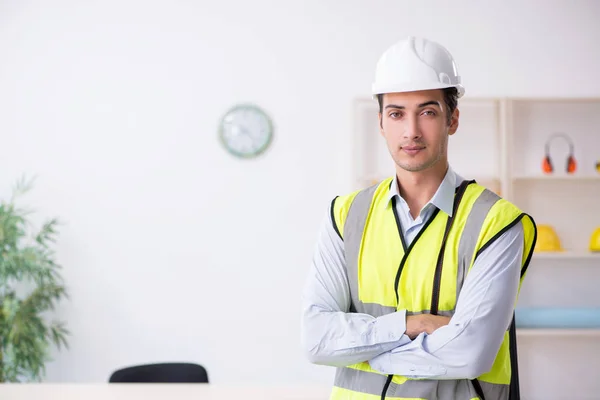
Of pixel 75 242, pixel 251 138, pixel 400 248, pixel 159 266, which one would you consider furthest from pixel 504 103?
pixel 400 248

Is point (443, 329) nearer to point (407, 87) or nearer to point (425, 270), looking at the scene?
point (425, 270)

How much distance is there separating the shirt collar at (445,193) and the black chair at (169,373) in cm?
176

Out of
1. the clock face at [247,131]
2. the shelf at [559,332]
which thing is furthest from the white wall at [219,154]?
the shelf at [559,332]

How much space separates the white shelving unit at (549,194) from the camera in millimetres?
4734

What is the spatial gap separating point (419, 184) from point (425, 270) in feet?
0.69

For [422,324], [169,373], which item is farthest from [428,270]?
[169,373]

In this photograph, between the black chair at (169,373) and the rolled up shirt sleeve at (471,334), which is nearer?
the rolled up shirt sleeve at (471,334)

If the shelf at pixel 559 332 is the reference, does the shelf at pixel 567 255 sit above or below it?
above

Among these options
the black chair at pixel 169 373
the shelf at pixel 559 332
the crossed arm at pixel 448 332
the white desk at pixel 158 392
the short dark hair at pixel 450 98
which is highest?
the short dark hair at pixel 450 98

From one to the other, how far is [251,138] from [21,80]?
1.51m

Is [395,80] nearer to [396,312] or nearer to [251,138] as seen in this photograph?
[396,312]

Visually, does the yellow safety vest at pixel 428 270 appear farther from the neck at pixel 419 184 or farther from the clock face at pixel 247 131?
the clock face at pixel 247 131

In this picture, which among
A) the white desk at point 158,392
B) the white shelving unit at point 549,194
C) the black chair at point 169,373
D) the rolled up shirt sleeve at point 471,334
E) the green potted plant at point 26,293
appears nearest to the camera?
the rolled up shirt sleeve at point 471,334

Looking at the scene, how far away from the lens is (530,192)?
4.74 metres
